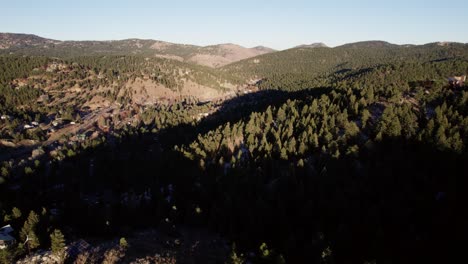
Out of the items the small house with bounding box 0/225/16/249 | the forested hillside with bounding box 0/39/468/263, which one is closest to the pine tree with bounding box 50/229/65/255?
the forested hillside with bounding box 0/39/468/263

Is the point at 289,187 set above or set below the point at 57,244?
above

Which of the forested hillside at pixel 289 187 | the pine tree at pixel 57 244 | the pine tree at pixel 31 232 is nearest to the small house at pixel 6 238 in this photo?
→ the forested hillside at pixel 289 187

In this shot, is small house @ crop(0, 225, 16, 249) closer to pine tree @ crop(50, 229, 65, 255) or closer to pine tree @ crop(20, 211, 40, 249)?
pine tree @ crop(20, 211, 40, 249)

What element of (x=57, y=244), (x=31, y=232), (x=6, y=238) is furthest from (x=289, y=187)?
(x=6, y=238)

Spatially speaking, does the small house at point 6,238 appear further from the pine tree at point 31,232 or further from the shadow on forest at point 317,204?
the shadow on forest at point 317,204

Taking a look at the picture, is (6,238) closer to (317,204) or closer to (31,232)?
(31,232)

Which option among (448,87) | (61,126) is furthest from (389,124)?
(61,126)
